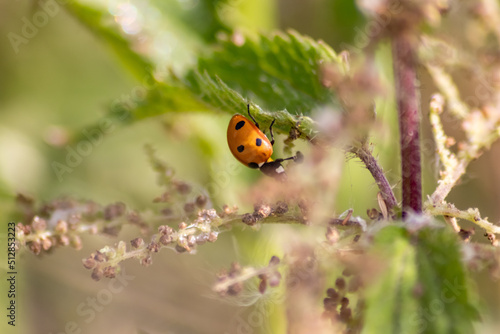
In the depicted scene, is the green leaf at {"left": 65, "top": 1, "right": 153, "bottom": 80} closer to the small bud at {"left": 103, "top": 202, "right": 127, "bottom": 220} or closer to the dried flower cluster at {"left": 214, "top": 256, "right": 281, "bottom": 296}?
the small bud at {"left": 103, "top": 202, "right": 127, "bottom": 220}

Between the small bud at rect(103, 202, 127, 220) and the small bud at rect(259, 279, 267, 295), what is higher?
the small bud at rect(103, 202, 127, 220)

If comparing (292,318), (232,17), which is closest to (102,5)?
(232,17)

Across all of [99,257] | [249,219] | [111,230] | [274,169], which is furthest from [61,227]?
[274,169]

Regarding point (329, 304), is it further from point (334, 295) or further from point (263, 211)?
point (263, 211)

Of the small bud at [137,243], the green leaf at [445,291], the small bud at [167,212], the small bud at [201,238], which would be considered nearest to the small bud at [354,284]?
the green leaf at [445,291]

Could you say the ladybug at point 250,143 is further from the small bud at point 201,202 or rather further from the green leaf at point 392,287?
the green leaf at point 392,287

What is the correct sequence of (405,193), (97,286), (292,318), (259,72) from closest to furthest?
(292,318) < (405,193) < (259,72) < (97,286)

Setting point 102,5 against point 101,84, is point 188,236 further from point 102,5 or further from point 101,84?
point 101,84

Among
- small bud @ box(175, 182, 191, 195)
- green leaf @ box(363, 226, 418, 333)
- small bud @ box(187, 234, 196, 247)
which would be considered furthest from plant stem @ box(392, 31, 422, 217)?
small bud @ box(175, 182, 191, 195)
